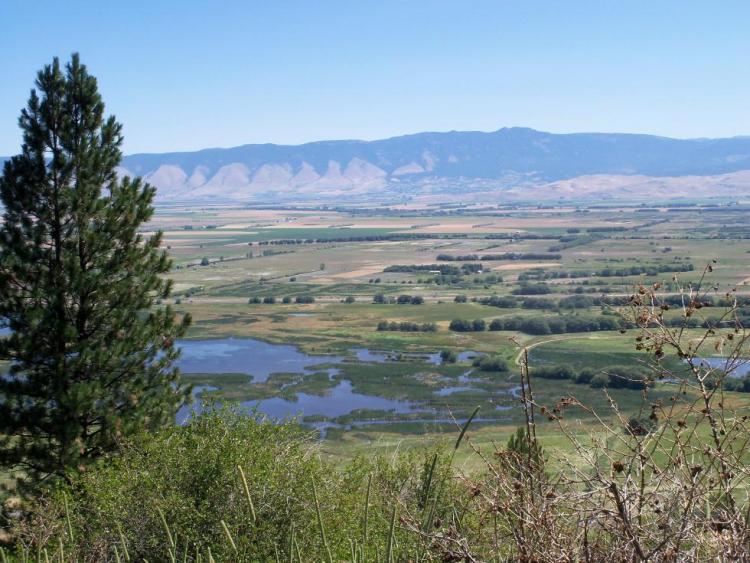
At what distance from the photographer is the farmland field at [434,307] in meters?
44.8

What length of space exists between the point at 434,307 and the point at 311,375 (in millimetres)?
28436

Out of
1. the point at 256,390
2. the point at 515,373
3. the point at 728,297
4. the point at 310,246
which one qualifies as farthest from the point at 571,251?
the point at 728,297

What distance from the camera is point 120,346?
18859 mm

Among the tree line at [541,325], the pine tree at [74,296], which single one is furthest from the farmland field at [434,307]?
the pine tree at [74,296]

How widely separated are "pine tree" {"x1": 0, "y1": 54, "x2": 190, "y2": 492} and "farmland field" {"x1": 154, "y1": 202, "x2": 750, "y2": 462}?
225cm

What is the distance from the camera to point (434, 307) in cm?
8019

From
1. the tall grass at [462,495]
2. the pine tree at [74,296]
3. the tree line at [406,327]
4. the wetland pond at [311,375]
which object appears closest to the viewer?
the tall grass at [462,495]

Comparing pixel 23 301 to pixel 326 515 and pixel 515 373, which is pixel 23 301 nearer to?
pixel 326 515

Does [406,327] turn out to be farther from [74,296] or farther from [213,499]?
[213,499]

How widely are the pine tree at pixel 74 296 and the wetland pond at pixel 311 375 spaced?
17757mm

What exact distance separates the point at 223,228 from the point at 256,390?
492 feet

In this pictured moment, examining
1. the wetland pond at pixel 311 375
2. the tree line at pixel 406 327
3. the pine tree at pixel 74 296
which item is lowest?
the wetland pond at pixel 311 375

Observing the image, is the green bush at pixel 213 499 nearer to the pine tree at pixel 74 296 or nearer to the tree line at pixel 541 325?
the pine tree at pixel 74 296

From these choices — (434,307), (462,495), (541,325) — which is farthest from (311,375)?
(462,495)
